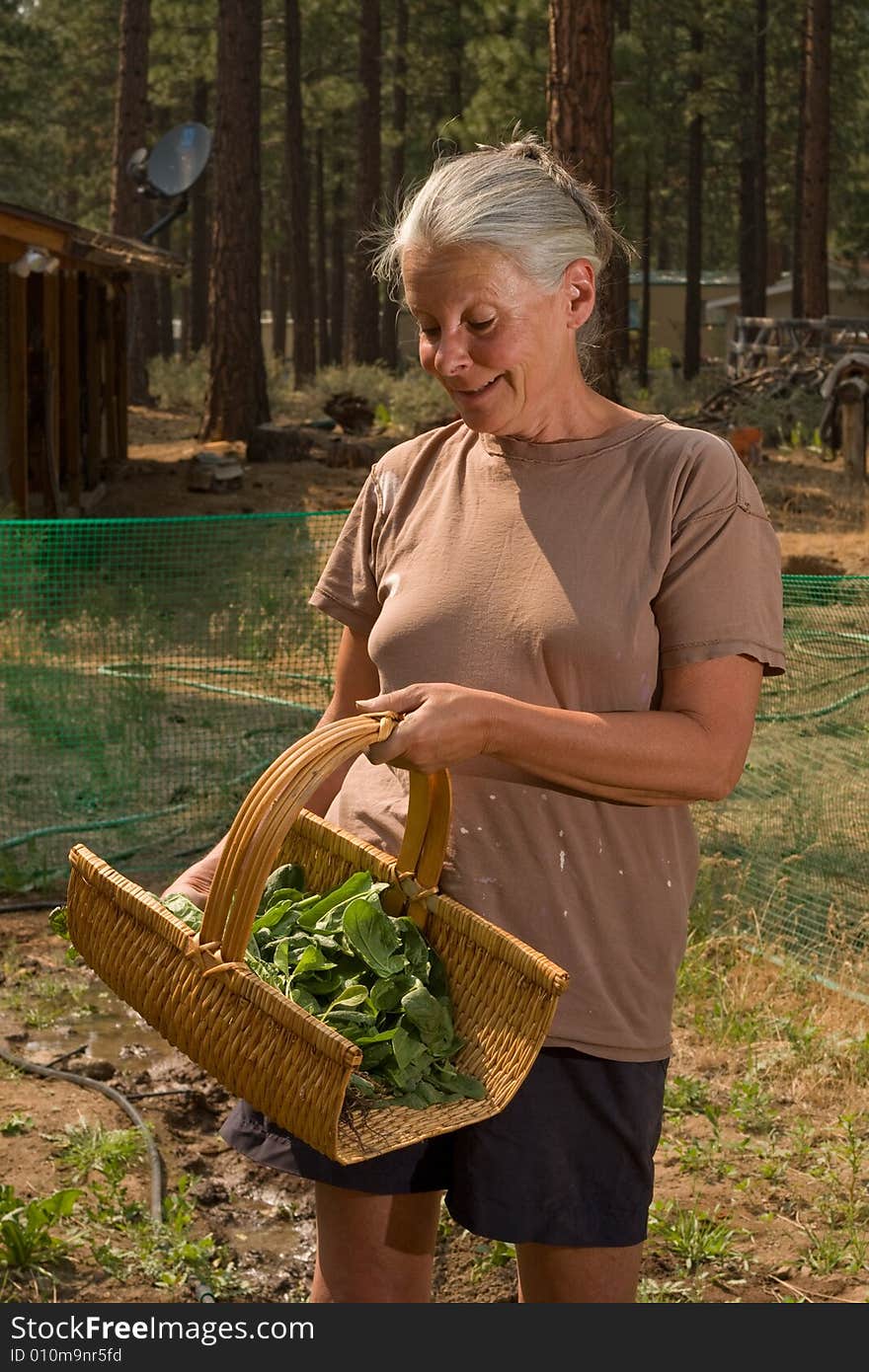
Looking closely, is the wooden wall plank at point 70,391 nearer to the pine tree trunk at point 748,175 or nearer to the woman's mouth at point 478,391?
the woman's mouth at point 478,391

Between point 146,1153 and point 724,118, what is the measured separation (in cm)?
4160

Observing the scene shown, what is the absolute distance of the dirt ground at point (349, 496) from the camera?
13.5 meters

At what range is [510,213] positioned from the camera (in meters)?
2.12

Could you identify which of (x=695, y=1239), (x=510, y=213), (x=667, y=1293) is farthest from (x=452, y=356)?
(x=695, y=1239)

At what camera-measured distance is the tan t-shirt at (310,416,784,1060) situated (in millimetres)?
2109

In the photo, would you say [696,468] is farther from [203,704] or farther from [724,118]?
[724,118]

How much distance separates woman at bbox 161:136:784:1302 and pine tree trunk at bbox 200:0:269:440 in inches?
702

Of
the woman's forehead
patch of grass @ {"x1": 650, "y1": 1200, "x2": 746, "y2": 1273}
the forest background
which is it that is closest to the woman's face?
the woman's forehead

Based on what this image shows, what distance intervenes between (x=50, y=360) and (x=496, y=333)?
1249cm

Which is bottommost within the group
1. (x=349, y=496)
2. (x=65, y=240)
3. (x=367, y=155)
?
(x=349, y=496)

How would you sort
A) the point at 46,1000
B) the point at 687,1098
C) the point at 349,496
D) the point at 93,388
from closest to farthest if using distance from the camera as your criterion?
the point at 687,1098 < the point at 46,1000 < the point at 349,496 < the point at 93,388

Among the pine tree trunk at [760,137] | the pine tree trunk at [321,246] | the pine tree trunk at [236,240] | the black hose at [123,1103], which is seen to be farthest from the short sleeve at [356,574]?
the pine tree trunk at [321,246]

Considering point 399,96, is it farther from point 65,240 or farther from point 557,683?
point 557,683

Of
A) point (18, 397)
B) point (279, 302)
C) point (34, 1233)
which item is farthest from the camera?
point (279, 302)
